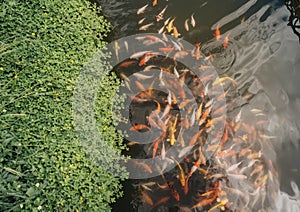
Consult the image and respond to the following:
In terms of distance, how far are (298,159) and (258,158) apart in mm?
→ 451

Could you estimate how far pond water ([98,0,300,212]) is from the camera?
13.5ft

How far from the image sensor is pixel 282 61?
4.45 m

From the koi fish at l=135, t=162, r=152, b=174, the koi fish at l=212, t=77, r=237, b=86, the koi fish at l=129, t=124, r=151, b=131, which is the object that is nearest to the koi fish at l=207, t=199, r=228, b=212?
the koi fish at l=135, t=162, r=152, b=174

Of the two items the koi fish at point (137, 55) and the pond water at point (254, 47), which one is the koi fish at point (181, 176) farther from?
the koi fish at point (137, 55)

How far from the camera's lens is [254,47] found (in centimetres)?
452

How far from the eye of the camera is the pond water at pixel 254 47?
4.11m

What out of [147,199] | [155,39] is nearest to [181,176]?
[147,199]

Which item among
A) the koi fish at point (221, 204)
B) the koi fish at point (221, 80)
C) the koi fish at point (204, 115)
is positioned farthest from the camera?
the koi fish at point (221, 80)

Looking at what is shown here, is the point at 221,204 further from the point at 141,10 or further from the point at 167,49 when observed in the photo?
the point at 141,10

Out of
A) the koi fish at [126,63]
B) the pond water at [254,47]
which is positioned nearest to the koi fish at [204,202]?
the pond water at [254,47]

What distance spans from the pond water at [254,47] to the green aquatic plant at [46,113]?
722mm

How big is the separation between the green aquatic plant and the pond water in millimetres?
722

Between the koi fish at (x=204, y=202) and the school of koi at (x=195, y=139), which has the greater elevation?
the school of koi at (x=195, y=139)

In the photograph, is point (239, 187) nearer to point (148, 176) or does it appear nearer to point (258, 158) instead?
point (258, 158)
